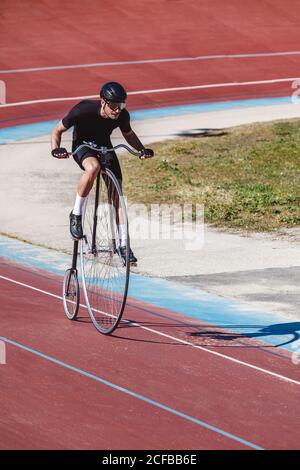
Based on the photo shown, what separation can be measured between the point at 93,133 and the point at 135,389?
2.45 metres

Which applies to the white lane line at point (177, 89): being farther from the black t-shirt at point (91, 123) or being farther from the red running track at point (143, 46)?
the black t-shirt at point (91, 123)

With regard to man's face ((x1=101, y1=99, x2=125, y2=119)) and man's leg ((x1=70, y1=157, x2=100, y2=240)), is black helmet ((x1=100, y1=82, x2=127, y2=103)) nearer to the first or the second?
man's face ((x1=101, y1=99, x2=125, y2=119))

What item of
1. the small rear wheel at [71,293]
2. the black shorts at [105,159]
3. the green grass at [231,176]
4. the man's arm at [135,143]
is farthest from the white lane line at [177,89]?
the black shorts at [105,159]

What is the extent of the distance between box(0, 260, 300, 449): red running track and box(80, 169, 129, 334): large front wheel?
0.20m

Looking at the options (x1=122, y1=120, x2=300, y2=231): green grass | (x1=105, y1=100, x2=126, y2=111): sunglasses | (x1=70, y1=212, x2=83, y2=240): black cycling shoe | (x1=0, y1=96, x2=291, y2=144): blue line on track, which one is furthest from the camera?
(x1=0, y1=96, x2=291, y2=144): blue line on track

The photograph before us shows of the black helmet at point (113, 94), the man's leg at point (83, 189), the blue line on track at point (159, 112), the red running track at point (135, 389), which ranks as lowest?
the red running track at point (135, 389)

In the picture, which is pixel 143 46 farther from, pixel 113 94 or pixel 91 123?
pixel 113 94

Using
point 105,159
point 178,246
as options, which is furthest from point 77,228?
point 178,246

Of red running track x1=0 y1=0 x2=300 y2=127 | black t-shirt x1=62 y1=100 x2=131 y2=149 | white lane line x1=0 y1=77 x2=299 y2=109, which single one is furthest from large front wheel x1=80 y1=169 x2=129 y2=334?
white lane line x1=0 y1=77 x2=299 y2=109

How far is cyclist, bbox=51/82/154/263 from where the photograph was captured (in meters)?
8.61

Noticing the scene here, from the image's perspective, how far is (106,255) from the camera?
920cm

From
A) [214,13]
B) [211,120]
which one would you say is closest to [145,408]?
[211,120]

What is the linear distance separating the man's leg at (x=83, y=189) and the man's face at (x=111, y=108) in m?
0.42

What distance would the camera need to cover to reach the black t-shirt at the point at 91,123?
29.0 feet
